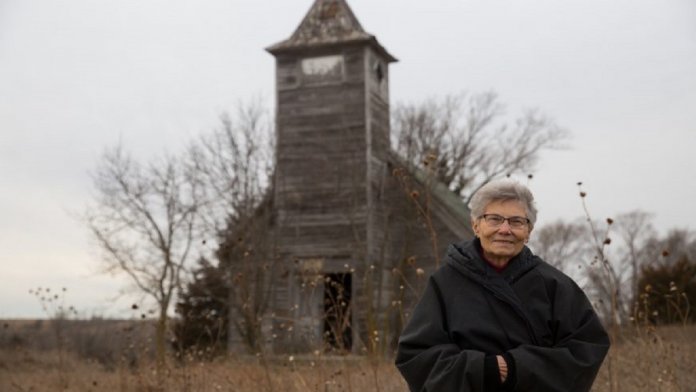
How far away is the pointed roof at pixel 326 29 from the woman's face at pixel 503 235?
619 inches

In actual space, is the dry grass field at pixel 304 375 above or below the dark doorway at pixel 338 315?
below

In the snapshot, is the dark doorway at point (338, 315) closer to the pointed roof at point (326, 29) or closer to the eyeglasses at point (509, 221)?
the eyeglasses at point (509, 221)

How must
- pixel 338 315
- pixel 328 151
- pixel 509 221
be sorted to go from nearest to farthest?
1. pixel 509 221
2. pixel 338 315
3. pixel 328 151

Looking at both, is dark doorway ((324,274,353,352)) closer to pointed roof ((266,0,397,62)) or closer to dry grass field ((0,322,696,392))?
dry grass field ((0,322,696,392))

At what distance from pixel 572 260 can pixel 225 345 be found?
25.1 meters

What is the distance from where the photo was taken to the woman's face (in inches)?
137

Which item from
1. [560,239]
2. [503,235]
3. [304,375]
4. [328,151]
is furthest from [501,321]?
[560,239]

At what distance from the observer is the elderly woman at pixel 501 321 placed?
10.7 feet

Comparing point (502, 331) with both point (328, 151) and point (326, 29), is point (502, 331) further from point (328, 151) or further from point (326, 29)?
point (326, 29)

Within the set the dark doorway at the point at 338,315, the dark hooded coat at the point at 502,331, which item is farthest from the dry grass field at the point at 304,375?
the dark hooded coat at the point at 502,331

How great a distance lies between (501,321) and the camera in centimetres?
340

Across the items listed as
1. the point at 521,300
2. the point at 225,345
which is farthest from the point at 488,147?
the point at 521,300

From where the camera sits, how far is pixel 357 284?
60.5 ft

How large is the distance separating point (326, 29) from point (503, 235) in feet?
54.0
